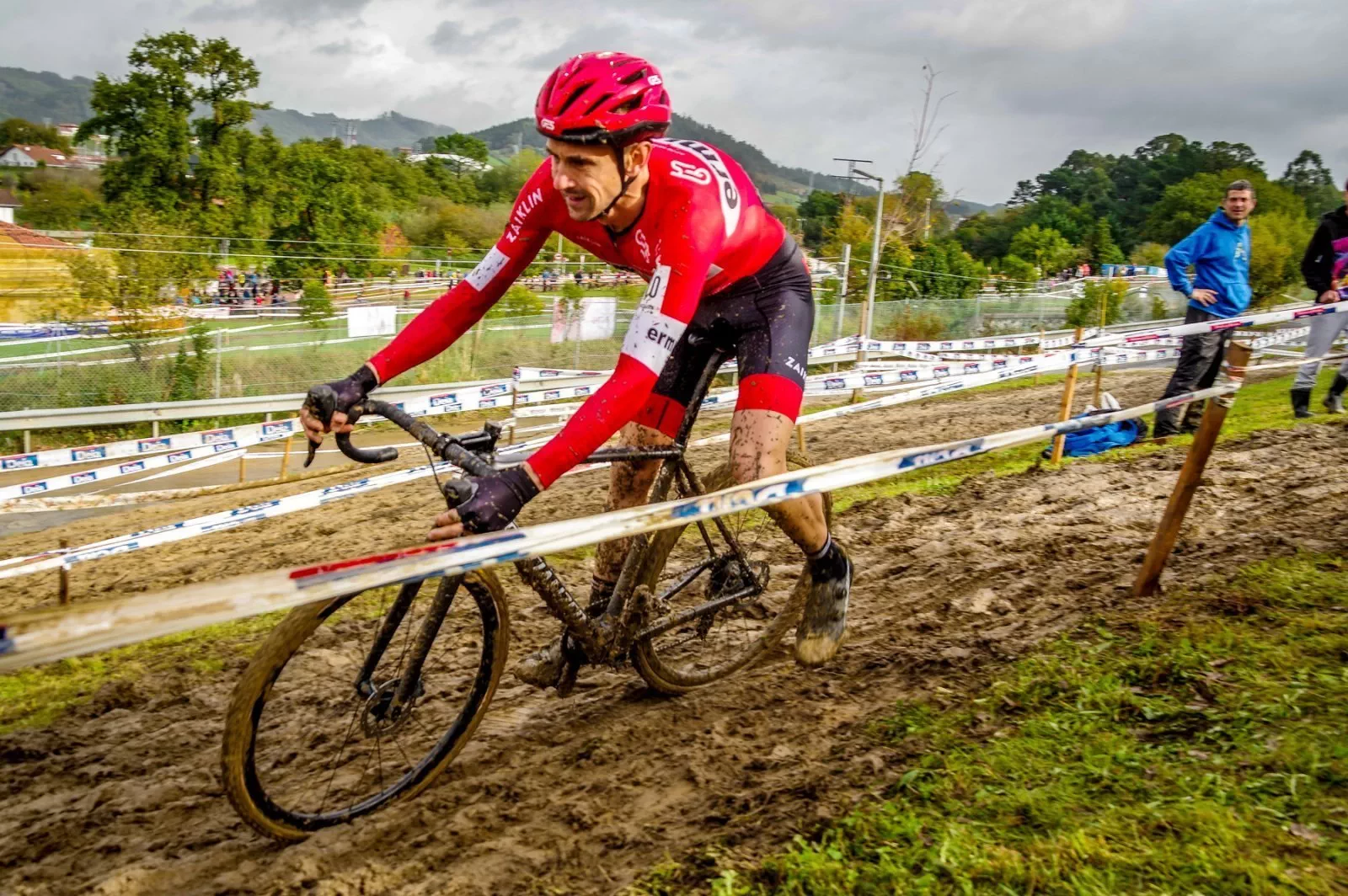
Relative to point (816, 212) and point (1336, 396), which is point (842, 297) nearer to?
point (1336, 396)

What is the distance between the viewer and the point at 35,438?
18.6 meters

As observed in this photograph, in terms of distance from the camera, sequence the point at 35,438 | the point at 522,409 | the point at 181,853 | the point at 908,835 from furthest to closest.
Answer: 1. the point at 35,438
2. the point at 522,409
3. the point at 181,853
4. the point at 908,835

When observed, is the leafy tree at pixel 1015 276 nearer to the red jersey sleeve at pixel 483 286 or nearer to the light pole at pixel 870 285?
the light pole at pixel 870 285

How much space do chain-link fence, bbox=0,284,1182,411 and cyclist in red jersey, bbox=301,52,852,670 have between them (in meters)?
18.4

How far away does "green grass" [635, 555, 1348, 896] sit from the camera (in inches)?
102

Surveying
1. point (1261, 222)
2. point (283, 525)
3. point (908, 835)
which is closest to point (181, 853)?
point (908, 835)

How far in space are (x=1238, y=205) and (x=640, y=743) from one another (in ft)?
26.7

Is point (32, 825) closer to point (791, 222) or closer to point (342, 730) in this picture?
point (342, 730)

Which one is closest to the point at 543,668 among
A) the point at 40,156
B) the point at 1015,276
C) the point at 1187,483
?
the point at 1187,483

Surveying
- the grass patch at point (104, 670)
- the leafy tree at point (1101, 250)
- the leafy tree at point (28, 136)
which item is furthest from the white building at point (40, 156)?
the grass patch at point (104, 670)

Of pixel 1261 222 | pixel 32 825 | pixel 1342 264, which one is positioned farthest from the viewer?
pixel 1261 222

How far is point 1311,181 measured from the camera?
380 ft

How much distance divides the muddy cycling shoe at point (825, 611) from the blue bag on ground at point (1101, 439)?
540cm

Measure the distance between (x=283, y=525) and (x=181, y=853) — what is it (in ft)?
22.7
